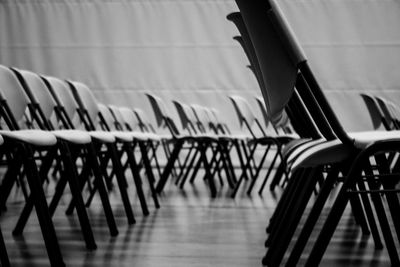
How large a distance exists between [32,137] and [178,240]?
0.93m

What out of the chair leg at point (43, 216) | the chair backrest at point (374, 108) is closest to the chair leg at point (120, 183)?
the chair leg at point (43, 216)

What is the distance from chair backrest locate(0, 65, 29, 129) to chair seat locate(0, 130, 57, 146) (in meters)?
0.48

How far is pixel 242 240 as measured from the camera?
3051 mm

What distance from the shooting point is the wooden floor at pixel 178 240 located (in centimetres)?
250

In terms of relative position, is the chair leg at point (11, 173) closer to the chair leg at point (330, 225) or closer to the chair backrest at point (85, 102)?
the chair backrest at point (85, 102)

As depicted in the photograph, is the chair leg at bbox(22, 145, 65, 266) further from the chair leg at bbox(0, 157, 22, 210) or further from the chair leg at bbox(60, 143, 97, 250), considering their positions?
the chair leg at bbox(60, 143, 97, 250)

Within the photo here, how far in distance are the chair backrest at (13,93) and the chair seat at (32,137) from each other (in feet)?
1.57

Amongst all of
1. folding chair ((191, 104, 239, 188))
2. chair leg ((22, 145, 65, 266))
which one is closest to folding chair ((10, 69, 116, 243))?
chair leg ((22, 145, 65, 266))

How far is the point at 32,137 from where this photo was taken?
244 cm

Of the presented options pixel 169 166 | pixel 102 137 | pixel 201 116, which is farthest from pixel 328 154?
pixel 201 116

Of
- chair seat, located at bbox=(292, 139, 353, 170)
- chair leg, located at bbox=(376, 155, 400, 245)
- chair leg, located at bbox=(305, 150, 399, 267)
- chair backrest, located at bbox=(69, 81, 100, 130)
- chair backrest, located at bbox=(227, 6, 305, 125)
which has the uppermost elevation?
chair backrest, located at bbox=(227, 6, 305, 125)

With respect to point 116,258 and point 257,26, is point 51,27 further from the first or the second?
point 257,26

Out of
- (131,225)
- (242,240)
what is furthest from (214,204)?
(242,240)

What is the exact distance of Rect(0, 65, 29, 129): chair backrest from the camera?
306 cm
